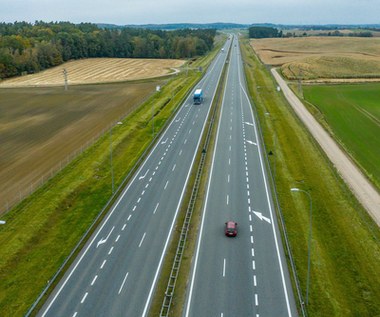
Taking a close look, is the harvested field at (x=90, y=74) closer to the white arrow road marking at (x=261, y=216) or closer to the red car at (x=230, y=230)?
the white arrow road marking at (x=261, y=216)

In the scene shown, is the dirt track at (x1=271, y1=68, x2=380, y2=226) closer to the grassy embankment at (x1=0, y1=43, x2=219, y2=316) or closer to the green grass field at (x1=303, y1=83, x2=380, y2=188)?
the green grass field at (x1=303, y1=83, x2=380, y2=188)

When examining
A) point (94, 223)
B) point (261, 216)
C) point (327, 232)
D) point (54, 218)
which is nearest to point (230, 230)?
point (261, 216)

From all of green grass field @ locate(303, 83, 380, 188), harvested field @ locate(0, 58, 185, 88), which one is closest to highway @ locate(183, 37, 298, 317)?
green grass field @ locate(303, 83, 380, 188)

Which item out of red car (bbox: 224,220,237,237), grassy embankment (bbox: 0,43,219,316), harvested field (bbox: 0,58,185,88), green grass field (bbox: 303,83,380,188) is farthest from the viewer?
harvested field (bbox: 0,58,185,88)

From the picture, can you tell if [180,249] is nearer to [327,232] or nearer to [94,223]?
[94,223]

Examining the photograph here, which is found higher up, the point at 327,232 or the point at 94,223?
the point at 327,232

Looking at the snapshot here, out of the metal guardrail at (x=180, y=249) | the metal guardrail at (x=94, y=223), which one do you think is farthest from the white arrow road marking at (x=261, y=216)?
the metal guardrail at (x=94, y=223)

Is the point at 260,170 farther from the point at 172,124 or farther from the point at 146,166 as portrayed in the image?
the point at 172,124
